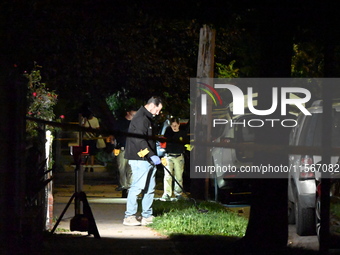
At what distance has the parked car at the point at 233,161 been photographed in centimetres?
1488

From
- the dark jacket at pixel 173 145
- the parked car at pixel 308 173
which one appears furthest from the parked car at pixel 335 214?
the dark jacket at pixel 173 145

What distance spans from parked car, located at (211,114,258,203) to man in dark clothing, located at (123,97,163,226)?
10.2 ft

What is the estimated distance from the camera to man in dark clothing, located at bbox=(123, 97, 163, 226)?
1177cm

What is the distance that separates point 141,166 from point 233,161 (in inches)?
140

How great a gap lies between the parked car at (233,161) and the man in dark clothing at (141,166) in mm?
3097

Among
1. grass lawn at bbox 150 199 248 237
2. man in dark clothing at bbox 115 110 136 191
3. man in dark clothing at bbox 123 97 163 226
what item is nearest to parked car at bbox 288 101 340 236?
grass lawn at bbox 150 199 248 237

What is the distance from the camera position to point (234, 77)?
80.1 feet

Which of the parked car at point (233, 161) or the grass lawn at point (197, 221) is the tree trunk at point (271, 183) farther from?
the parked car at point (233, 161)

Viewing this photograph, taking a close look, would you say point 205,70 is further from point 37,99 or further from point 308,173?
point 308,173

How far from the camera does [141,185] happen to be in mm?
11836

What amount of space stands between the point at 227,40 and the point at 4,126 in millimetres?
17033

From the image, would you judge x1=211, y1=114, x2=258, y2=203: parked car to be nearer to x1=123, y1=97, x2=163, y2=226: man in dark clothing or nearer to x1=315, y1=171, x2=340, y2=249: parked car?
x1=123, y1=97, x2=163, y2=226: man in dark clothing

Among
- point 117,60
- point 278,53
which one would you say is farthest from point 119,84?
point 278,53

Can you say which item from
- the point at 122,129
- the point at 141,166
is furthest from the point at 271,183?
the point at 122,129
